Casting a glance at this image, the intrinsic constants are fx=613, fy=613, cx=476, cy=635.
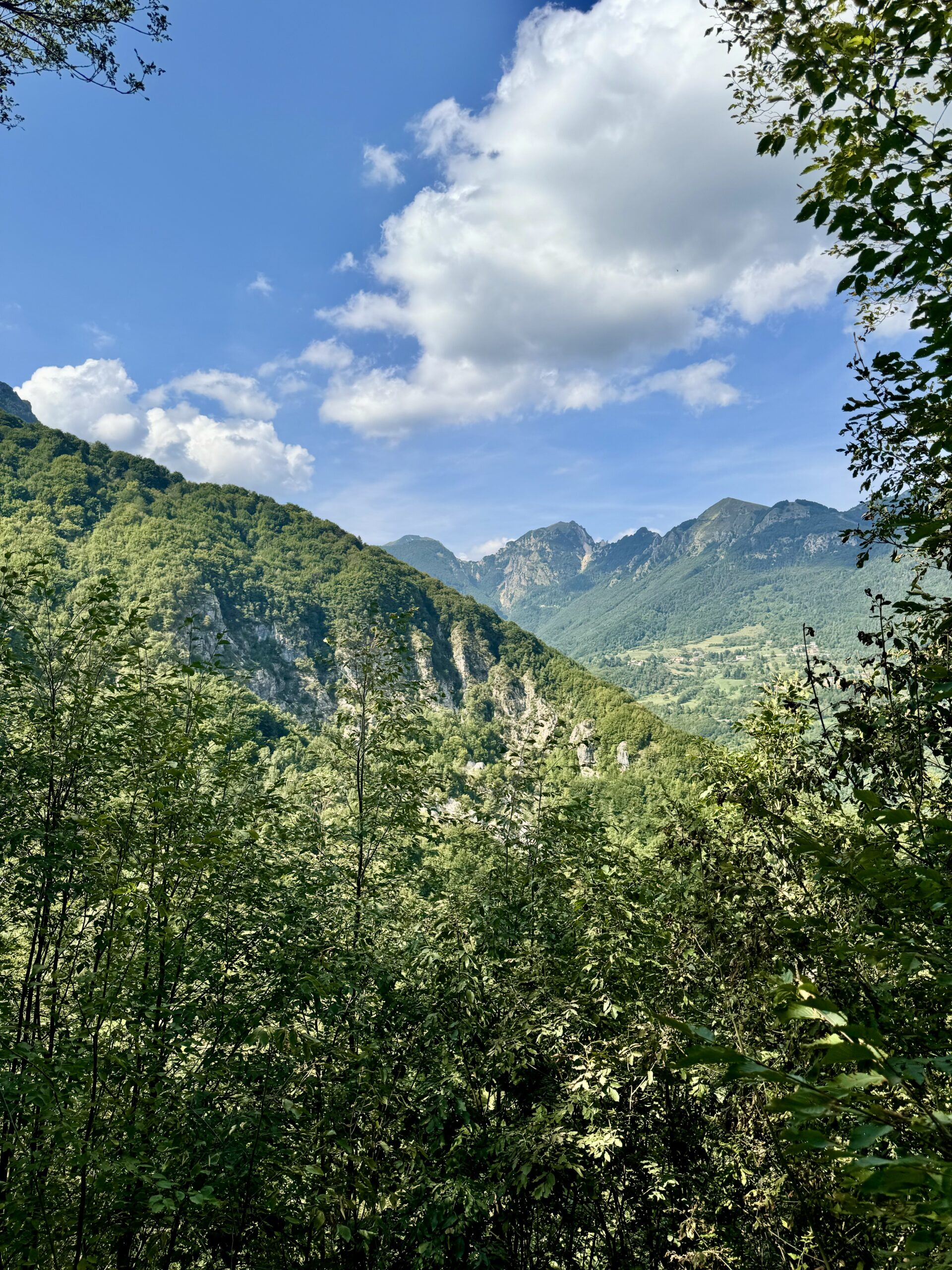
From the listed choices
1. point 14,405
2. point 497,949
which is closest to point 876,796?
point 497,949

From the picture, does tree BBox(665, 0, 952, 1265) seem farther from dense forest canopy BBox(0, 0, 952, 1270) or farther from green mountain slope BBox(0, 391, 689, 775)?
green mountain slope BBox(0, 391, 689, 775)

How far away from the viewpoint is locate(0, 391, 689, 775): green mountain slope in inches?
4087

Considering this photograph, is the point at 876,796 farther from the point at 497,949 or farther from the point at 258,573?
the point at 258,573

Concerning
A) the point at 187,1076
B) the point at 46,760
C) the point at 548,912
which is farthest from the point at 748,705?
the point at 46,760

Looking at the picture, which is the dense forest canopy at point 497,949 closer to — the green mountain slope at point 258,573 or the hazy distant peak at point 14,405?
the green mountain slope at point 258,573

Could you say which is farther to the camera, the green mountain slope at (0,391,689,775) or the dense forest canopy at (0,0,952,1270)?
the green mountain slope at (0,391,689,775)

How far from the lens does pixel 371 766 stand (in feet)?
29.8

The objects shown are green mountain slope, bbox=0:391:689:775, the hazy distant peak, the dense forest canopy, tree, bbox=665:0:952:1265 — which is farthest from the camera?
the hazy distant peak

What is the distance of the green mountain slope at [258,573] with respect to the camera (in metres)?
104

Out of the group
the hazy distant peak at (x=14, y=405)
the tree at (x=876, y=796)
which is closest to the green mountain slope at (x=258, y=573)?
the hazy distant peak at (x=14, y=405)

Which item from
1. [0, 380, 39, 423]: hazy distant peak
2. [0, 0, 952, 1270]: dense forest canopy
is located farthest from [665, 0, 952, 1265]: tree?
[0, 380, 39, 423]: hazy distant peak

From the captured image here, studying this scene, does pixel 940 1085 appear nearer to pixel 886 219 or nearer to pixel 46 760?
pixel 886 219

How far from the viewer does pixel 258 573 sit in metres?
139

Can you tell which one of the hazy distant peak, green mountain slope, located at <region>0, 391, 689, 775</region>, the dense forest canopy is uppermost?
the hazy distant peak
